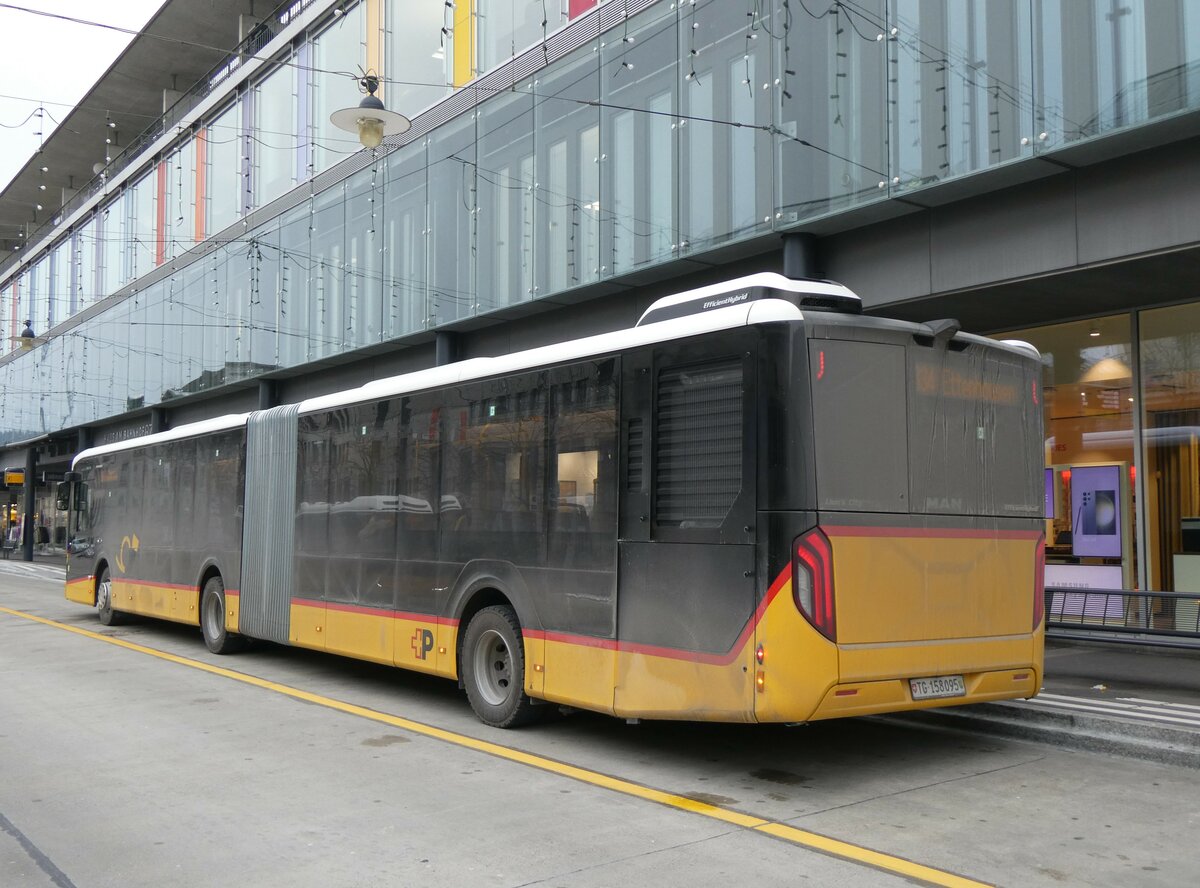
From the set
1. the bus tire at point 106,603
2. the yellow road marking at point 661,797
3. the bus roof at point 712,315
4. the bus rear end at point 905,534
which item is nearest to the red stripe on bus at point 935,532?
the bus rear end at point 905,534

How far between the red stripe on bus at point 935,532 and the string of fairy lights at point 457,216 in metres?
5.05

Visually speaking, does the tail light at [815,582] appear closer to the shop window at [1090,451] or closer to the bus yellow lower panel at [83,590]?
the shop window at [1090,451]

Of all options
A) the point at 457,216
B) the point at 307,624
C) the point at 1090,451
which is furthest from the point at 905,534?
the point at 457,216

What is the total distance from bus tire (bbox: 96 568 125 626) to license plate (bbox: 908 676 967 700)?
14961 mm

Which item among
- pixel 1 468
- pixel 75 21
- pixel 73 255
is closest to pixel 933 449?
pixel 75 21

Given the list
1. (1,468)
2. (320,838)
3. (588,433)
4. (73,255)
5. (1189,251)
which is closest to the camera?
(320,838)

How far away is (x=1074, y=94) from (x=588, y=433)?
630 cm

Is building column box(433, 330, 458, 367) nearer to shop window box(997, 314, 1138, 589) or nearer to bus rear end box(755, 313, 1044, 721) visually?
shop window box(997, 314, 1138, 589)

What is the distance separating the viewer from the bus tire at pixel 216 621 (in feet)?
46.3

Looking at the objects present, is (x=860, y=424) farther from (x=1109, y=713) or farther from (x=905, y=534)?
(x=1109, y=713)

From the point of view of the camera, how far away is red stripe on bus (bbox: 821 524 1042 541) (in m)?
6.74

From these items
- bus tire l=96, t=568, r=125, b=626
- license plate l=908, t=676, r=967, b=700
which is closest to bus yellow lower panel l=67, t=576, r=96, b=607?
bus tire l=96, t=568, r=125, b=626

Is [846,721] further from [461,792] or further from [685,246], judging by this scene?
[685,246]

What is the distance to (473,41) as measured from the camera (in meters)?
19.4
